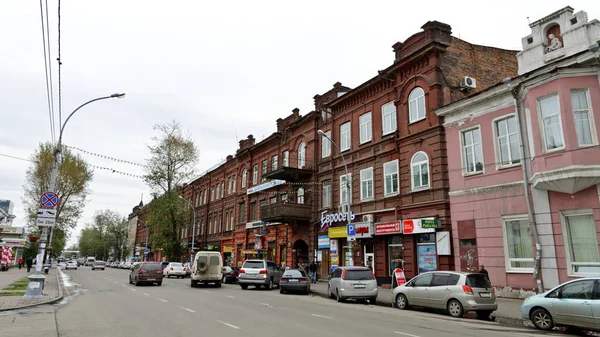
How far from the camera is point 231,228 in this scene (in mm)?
46312

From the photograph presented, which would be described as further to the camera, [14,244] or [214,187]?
[14,244]

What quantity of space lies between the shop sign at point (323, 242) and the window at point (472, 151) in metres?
12.0

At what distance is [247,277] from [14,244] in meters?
50.7

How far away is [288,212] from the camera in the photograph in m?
30.6

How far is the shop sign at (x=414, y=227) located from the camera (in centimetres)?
2062

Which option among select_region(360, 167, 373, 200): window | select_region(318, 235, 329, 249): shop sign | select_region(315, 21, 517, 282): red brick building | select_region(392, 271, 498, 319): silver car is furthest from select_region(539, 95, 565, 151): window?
select_region(318, 235, 329, 249): shop sign

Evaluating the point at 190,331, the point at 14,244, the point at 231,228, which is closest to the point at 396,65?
the point at 190,331

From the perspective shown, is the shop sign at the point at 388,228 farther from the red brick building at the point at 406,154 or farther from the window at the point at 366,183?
the window at the point at 366,183

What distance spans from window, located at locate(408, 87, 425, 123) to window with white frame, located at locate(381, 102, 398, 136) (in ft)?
4.16

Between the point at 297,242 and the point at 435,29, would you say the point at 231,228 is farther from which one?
the point at 435,29

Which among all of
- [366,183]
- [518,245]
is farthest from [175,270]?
[518,245]

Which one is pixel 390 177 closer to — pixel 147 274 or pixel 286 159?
pixel 286 159

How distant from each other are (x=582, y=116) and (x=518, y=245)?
5757 mm

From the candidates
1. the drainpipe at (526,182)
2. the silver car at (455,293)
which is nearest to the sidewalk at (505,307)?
the silver car at (455,293)
